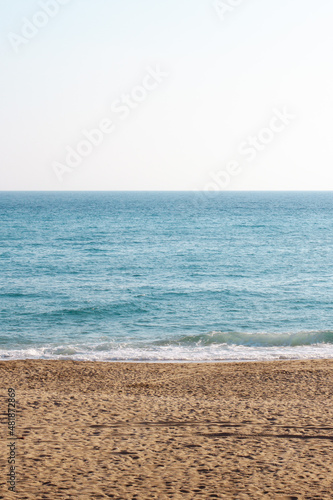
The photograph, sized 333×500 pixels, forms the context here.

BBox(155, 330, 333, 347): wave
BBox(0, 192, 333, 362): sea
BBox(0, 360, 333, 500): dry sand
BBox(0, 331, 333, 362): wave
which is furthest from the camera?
BBox(155, 330, 333, 347): wave

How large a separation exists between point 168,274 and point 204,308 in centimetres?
990

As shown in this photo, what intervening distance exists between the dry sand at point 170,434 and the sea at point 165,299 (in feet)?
14.9

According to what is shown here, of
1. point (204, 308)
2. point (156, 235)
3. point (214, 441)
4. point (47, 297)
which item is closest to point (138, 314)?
point (204, 308)

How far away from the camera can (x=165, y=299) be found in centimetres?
3030

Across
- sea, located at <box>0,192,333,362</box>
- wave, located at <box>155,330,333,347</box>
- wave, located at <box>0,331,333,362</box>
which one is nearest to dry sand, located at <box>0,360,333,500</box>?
wave, located at <box>0,331,333,362</box>

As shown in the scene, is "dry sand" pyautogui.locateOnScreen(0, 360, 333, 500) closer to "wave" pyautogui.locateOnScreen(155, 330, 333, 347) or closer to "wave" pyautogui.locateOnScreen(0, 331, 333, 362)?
"wave" pyautogui.locateOnScreen(0, 331, 333, 362)

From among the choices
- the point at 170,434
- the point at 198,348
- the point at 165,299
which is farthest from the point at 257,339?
the point at 170,434

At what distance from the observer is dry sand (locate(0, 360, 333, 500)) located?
856cm

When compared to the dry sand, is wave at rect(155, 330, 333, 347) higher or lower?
lower

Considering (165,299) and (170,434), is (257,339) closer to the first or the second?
(165,299)

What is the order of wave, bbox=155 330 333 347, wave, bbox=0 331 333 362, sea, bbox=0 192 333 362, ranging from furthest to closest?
wave, bbox=155 330 333 347
sea, bbox=0 192 333 362
wave, bbox=0 331 333 362

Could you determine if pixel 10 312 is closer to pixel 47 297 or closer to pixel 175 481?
pixel 47 297

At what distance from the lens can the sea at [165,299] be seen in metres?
22.0

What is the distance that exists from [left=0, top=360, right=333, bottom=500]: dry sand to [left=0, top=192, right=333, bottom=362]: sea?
4.54 m
